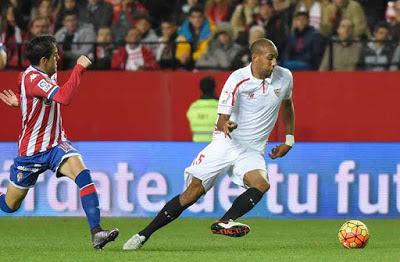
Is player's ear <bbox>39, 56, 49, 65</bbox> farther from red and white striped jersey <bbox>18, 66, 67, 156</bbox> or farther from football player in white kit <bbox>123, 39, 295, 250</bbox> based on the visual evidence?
football player in white kit <bbox>123, 39, 295, 250</bbox>

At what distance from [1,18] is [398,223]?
8.13 metres

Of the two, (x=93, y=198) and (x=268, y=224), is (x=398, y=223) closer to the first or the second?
(x=268, y=224)

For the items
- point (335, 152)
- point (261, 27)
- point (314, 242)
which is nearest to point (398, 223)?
point (335, 152)

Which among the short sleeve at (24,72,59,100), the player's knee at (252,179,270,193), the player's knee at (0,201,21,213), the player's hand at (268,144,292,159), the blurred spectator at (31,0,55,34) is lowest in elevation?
the player's knee at (0,201,21,213)

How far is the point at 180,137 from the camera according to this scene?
2108cm

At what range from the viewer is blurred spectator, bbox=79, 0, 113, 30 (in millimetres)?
20938

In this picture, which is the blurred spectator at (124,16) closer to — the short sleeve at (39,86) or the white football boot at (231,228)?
the short sleeve at (39,86)

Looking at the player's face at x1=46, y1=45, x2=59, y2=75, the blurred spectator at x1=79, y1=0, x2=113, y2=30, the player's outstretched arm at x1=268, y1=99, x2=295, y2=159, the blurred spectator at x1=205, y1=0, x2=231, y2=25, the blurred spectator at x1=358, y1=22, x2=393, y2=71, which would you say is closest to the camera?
the player's face at x1=46, y1=45, x2=59, y2=75

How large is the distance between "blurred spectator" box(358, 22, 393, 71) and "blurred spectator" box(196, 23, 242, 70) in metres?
1.96

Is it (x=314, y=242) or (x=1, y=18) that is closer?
→ (x=314, y=242)

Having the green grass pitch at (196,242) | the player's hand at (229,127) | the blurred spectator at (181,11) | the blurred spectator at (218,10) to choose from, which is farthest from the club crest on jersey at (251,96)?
the blurred spectator at (181,11)

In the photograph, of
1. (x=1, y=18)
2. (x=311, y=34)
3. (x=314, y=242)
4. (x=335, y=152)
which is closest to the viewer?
(x=314, y=242)

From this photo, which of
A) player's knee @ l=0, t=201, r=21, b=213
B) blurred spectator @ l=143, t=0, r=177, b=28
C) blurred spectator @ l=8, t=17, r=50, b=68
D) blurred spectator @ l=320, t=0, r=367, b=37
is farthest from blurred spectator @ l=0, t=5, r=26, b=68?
player's knee @ l=0, t=201, r=21, b=213

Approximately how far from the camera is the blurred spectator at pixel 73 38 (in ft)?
67.3
